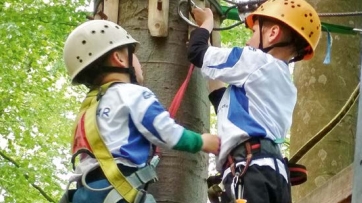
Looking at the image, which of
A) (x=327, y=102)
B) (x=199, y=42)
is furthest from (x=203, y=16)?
(x=327, y=102)

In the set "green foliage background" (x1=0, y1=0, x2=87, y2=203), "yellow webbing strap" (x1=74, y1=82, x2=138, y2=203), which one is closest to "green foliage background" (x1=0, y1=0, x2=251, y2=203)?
"green foliage background" (x1=0, y1=0, x2=87, y2=203)

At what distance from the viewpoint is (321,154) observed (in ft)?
20.6

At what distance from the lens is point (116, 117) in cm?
327

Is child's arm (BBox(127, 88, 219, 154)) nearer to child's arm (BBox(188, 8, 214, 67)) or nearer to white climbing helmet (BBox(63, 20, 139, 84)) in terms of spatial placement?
white climbing helmet (BBox(63, 20, 139, 84))

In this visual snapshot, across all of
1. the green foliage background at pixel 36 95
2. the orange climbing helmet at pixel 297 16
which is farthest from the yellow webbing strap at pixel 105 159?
the green foliage background at pixel 36 95

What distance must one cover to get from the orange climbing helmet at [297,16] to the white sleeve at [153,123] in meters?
0.87

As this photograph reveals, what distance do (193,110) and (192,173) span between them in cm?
32

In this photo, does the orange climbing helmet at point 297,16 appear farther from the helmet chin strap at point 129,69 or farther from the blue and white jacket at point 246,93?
the helmet chin strap at point 129,69

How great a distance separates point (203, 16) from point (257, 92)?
56 centimetres

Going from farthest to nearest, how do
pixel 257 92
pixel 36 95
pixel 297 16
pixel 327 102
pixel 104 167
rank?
pixel 36 95 < pixel 327 102 < pixel 297 16 < pixel 257 92 < pixel 104 167

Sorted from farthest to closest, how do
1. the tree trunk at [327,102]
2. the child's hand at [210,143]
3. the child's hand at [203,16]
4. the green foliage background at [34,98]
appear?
the green foliage background at [34,98] → the tree trunk at [327,102] → the child's hand at [203,16] → the child's hand at [210,143]

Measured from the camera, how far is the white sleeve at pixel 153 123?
10.5 ft

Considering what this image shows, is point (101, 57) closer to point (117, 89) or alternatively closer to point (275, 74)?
point (117, 89)

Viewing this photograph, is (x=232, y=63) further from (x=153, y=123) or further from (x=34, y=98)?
(x=34, y=98)
